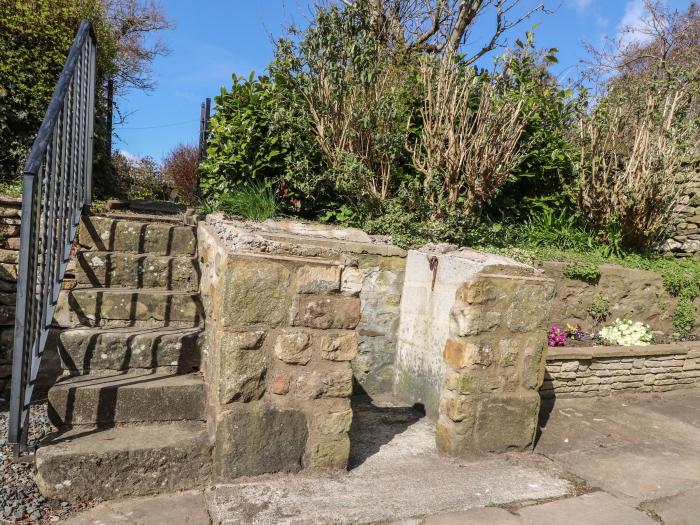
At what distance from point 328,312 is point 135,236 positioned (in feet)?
6.28

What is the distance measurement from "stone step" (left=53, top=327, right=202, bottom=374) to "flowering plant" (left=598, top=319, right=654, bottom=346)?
421 centimetres

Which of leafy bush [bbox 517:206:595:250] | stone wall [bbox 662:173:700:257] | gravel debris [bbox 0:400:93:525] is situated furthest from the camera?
stone wall [bbox 662:173:700:257]

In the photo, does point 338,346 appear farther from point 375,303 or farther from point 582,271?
point 582,271

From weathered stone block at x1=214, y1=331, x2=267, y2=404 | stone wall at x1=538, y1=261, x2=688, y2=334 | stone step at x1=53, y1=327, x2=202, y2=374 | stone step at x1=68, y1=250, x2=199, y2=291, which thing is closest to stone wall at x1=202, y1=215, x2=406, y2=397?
stone step at x1=68, y1=250, x2=199, y2=291

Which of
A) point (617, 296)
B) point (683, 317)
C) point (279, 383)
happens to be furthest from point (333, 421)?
point (683, 317)

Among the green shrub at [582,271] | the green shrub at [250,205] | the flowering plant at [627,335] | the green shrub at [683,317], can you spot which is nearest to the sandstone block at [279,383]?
the green shrub at [250,205]

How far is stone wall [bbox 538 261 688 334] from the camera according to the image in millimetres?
5504

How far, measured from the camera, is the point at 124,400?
278 centimetres

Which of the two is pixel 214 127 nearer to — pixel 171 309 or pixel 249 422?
pixel 171 309

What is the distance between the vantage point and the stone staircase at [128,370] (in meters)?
2.46

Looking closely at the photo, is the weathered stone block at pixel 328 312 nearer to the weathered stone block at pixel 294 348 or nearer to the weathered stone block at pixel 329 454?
the weathered stone block at pixel 294 348

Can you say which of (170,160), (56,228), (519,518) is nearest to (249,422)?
(519,518)

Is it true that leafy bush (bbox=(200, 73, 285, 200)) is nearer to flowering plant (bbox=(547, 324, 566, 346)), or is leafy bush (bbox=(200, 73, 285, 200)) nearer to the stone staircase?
the stone staircase

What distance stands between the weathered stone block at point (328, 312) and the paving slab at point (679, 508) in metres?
1.83
